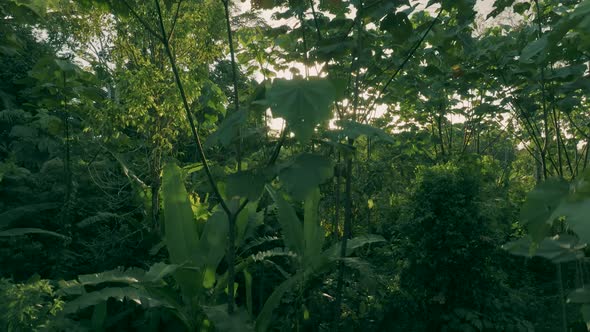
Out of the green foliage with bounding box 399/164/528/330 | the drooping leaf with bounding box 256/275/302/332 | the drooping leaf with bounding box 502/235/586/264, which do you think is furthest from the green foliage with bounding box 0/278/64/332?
the green foliage with bounding box 399/164/528/330

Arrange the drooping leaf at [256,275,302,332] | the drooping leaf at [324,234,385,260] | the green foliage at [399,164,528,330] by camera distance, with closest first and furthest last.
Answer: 1. the drooping leaf at [256,275,302,332]
2. the drooping leaf at [324,234,385,260]
3. the green foliage at [399,164,528,330]

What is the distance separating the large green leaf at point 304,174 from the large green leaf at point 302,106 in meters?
0.22

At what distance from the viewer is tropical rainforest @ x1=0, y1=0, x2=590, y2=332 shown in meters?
2.45

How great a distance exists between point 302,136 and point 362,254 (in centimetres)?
467

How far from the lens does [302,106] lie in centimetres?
136

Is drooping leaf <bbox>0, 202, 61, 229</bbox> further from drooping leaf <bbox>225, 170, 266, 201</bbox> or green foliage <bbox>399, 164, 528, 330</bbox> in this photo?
drooping leaf <bbox>225, 170, 266, 201</bbox>

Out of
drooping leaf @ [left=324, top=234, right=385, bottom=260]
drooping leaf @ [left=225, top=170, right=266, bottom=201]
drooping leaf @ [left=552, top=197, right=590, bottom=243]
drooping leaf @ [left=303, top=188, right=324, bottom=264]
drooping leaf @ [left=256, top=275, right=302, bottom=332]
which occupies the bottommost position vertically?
drooping leaf @ [left=256, top=275, right=302, bottom=332]

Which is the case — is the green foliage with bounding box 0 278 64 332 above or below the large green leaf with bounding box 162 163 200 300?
below

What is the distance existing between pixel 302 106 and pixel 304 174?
286 millimetres

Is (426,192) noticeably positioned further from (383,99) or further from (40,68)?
(40,68)

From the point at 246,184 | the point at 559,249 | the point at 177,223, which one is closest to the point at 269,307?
the point at 177,223

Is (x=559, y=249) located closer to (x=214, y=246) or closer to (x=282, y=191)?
(x=214, y=246)

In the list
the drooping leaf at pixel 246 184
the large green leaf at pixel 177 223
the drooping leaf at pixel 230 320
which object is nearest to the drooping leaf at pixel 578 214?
the drooping leaf at pixel 246 184

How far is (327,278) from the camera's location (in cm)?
468
